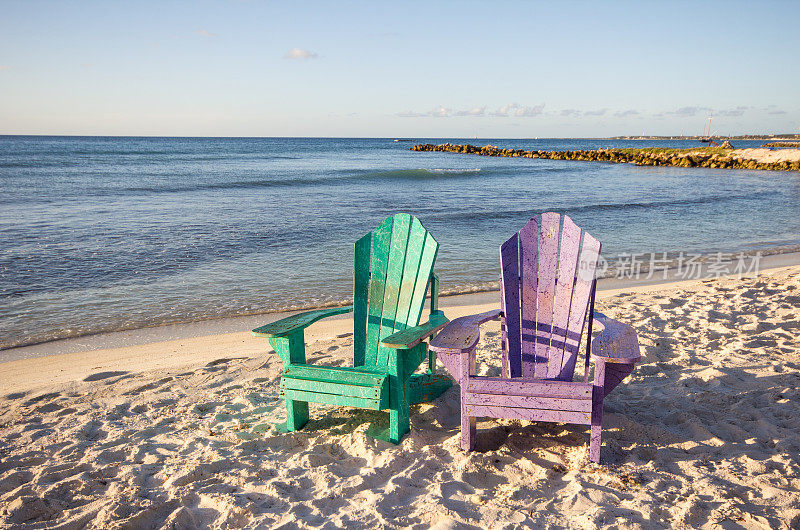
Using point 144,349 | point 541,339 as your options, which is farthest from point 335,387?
point 144,349

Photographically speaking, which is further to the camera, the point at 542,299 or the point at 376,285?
the point at 376,285

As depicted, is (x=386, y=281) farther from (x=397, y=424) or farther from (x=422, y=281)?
(x=397, y=424)

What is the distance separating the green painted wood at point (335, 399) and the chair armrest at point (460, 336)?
1.47 feet

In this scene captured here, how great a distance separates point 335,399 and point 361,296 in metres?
0.85

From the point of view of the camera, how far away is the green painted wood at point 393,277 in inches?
138

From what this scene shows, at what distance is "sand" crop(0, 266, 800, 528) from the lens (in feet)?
7.64

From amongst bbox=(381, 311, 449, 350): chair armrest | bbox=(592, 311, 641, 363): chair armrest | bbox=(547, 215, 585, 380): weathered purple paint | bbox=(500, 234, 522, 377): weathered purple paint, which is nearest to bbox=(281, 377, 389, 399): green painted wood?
bbox=(381, 311, 449, 350): chair armrest

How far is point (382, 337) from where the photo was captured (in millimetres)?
3527

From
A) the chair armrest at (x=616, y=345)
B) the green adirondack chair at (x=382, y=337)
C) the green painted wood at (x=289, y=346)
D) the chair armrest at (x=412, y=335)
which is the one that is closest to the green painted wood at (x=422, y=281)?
the green adirondack chair at (x=382, y=337)

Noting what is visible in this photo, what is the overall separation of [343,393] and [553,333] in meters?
1.34

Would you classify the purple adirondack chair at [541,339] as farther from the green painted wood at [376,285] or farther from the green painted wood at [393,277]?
the green painted wood at [376,285]

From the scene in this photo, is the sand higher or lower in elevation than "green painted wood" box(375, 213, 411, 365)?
lower

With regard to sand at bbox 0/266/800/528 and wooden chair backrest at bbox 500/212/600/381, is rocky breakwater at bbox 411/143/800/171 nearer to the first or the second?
sand at bbox 0/266/800/528

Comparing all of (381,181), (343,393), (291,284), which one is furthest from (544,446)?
(381,181)
